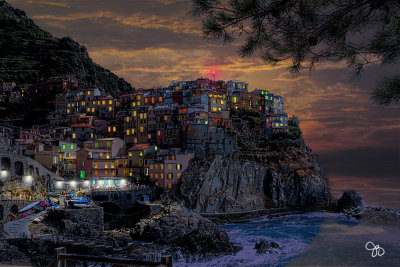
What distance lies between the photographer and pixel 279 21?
7.95 metres

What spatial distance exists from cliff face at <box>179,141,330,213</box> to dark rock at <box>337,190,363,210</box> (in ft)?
7.42

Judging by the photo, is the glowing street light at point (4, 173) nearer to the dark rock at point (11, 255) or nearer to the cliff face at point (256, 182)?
the dark rock at point (11, 255)

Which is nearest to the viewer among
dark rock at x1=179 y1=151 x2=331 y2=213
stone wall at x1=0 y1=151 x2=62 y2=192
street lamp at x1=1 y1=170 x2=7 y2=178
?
street lamp at x1=1 y1=170 x2=7 y2=178

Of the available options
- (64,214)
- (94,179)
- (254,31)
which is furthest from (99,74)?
(254,31)

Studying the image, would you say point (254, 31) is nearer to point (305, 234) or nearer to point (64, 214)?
point (64, 214)

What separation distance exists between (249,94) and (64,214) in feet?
157

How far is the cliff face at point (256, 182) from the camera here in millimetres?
51219

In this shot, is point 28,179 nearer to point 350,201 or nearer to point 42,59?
point 350,201

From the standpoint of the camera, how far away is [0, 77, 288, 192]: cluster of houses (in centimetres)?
5238

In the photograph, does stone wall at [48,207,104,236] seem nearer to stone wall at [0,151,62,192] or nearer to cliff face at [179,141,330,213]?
stone wall at [0,151,62,192]

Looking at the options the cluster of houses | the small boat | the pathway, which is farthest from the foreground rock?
the cluster of houses

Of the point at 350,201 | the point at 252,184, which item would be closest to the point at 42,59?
the point at 252,184
